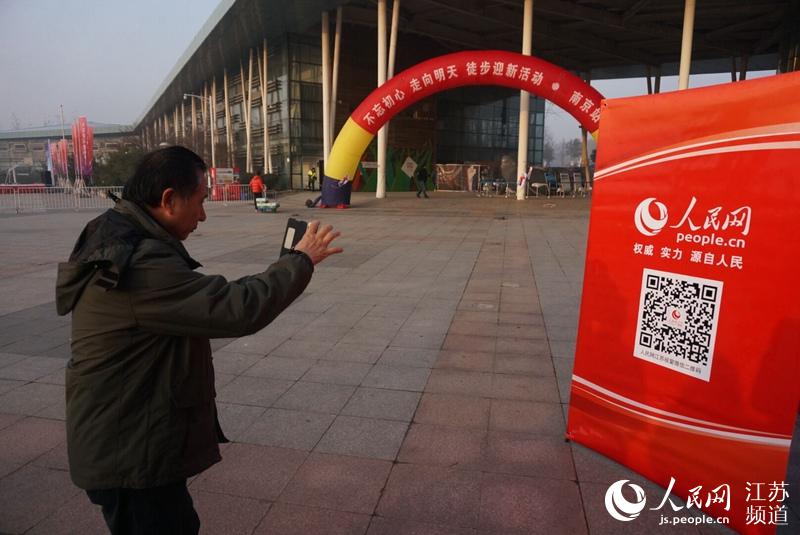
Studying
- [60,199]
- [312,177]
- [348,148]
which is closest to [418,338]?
[348,148]

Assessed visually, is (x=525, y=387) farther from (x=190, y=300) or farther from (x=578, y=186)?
(x=578, y=186)

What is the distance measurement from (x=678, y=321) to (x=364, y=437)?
205 centimetres

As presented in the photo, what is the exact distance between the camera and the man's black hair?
63.9 inches

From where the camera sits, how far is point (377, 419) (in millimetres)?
3693

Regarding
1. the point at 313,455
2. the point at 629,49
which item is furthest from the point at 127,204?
the point at 629,49

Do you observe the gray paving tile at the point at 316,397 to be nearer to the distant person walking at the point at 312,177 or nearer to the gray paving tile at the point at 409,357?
the gray paving tile at the point at 409,357

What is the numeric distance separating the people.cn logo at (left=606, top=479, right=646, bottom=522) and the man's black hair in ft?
A: 8.54

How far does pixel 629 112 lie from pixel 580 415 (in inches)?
74.1

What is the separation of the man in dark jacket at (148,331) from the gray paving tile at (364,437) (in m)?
1.61

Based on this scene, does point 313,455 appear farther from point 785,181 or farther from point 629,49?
point 629,49

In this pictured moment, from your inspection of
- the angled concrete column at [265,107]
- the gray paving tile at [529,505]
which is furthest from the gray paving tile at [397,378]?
the angled concrete column at [265,107]

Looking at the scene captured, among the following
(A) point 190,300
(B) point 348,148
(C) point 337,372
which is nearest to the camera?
(A) point 190,300

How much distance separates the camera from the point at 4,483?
2.93m

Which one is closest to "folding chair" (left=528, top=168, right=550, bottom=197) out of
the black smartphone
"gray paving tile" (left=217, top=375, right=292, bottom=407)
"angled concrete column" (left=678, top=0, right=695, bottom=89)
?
"angled concrete column" (left=678, top=0, right=695, bottom=89)
